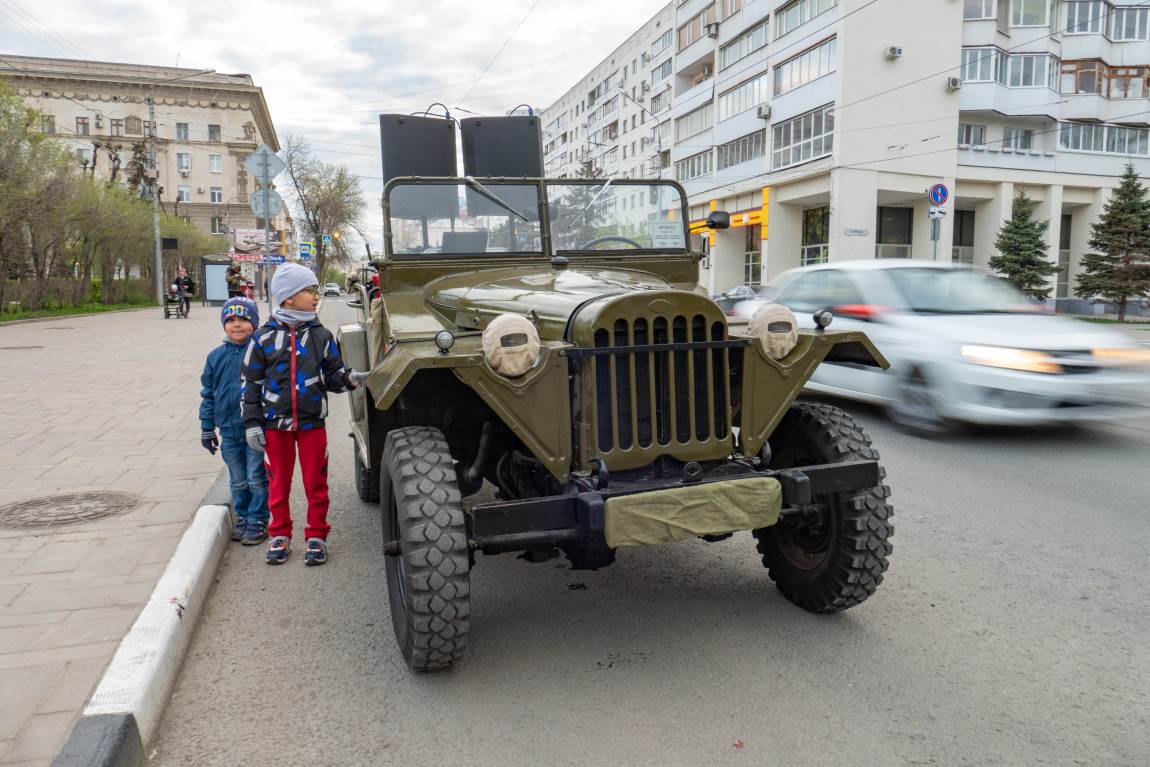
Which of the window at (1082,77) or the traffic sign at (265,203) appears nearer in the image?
the traffic sign at (265,203)

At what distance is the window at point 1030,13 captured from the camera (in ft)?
114

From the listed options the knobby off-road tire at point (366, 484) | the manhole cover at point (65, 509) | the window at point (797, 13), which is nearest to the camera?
the manhole cover at point (65, 509)

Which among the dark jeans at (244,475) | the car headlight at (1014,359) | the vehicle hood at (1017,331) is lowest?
the dark jeans at (244,475)

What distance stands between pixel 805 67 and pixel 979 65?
7075 mm

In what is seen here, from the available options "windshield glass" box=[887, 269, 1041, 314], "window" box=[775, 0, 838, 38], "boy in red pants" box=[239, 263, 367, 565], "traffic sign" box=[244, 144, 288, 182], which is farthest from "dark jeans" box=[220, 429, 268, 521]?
"window" box=[775, 0, 838, 38]

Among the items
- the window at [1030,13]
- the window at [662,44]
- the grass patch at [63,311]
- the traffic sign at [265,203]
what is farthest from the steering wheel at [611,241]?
the window at [662,44]

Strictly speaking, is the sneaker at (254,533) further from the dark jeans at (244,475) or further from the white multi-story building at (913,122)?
the white multi-story building at (913,122)

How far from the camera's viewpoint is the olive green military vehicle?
3051mm

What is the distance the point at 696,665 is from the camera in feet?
10.9

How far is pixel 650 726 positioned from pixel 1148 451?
633cm

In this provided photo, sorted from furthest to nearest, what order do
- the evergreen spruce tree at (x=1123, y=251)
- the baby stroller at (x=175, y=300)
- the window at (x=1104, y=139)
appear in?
1. the window at (x=1104, y=139)
2. the evergreen spruce tree at (x=1123, y=251)
3. the baby stroller at (x=175, y=300)

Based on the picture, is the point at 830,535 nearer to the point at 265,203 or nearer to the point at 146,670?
the point at 146,670

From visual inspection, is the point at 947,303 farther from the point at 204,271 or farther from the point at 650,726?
the point at 204,271

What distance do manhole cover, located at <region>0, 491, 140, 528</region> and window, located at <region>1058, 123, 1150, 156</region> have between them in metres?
41.3
